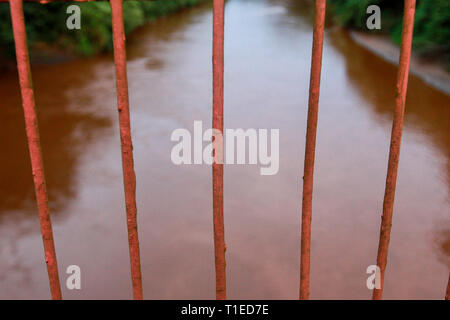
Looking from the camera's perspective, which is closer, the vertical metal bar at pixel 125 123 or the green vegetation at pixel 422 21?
the vertical metal bar at pixel 125 123

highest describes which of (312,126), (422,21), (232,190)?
(312,126)

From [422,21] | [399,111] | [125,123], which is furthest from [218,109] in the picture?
[422,21]

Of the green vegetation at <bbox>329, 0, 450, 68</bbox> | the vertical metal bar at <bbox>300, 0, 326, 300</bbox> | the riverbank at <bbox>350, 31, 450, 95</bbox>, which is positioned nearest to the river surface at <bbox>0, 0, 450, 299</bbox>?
the riverbank at <bbox>350, 31, 450, 95</bbox>

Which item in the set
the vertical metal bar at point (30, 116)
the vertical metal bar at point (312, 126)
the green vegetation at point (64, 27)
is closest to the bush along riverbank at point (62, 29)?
the green vegetation at point (64, 27)

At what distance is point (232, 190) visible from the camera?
5129mm

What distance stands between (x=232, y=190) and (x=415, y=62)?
226 inches

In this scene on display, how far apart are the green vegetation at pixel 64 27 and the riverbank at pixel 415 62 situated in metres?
5.73

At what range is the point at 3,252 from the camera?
160 inches

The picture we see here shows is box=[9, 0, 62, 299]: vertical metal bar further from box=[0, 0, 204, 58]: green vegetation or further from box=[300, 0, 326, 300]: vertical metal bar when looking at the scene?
box=[0, 0, 204, 58]: green vegetation

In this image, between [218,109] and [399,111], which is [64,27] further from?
[399,111]

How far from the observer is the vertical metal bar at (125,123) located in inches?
63.6

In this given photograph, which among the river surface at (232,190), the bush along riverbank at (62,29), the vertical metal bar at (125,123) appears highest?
the vertical metal bar at (125,123)

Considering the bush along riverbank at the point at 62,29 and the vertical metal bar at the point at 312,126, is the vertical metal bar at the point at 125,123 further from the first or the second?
the bush along riverbank at the point at 62,29
